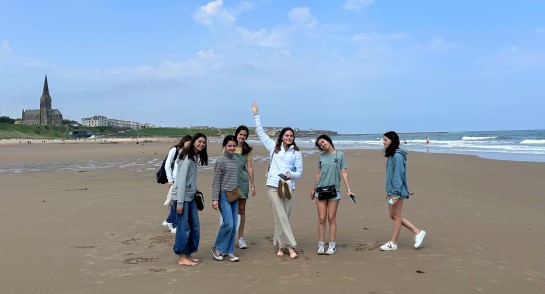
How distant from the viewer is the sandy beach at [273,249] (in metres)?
4.71

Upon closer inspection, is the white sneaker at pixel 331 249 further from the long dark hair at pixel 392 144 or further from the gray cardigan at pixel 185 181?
the gray cardigan at pixel 185 181

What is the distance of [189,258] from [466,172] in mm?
14661

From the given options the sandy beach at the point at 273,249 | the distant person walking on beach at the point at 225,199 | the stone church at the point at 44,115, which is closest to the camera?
the sandy beach at the point at 273,249

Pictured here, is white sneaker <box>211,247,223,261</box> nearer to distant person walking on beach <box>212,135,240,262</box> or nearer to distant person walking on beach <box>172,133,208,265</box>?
distant person walking on beach <box>212,135,240,262</box>

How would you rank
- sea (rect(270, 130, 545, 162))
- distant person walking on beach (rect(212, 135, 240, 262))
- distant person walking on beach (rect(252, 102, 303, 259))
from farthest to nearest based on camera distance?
sea (rect(270, 130, 545, 162)) < distant person walking on beach (rect(252, 102, 303, 259)) < distant person walking on beach (rect(212, 135, 240, 262))

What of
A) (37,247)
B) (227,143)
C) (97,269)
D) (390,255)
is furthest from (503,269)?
(37,247)

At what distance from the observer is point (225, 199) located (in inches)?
229

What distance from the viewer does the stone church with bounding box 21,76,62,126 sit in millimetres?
151375

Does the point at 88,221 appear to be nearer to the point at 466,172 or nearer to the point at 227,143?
the point at 227,143

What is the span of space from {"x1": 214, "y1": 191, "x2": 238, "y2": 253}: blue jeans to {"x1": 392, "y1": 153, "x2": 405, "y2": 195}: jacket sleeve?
2.30m

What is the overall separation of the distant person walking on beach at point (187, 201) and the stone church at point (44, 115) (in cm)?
16253

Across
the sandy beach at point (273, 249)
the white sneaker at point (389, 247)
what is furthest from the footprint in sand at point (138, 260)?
the white sneaker at point (389, 247)

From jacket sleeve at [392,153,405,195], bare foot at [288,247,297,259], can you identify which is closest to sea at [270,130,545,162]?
jacket sleeve at [392,153,405,195]

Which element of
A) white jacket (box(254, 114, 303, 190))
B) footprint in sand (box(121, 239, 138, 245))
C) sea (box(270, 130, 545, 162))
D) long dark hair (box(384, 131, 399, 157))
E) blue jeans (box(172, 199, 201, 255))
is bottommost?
footprint in sand (box(121, 239, 138, 245))
